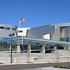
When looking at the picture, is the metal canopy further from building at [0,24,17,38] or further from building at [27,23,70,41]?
building at [0,24,17,38]

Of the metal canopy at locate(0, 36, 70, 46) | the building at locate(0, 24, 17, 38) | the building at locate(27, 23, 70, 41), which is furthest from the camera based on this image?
the building at locate(0, 24, 17, 38)

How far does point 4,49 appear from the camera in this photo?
7562 centimetres

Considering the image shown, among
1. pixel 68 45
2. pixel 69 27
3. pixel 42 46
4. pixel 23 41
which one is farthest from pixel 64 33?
pixel 23 41

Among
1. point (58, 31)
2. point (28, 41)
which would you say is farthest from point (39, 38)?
point (58, 31)

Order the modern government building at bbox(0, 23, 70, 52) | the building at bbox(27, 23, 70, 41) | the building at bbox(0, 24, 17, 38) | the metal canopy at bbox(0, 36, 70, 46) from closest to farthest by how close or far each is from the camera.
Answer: the metal canopy at bbox(0, 36, 70, 46) < the modern government building at bbox(0, 23, 70, 52) < the building at bbox(27, 23, 70, 41) < the building at bbox(0, 24, 17, 38)

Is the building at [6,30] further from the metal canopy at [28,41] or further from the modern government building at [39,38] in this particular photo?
the metal canopy at [28,41]

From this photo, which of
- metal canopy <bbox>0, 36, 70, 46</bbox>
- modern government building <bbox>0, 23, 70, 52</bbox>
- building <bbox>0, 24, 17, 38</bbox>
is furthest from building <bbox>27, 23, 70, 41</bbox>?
building <bbox>0, 24, 17, 38</bbox>

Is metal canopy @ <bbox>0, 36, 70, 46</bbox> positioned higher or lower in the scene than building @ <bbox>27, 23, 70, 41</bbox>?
lower

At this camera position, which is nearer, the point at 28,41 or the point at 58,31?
the point at 28,41

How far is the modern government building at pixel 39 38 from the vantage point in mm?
76812

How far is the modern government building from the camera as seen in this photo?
7681cm

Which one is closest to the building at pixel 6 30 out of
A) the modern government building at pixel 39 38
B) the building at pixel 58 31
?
the modern government building at pixel 39 38

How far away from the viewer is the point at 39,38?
8412 cm

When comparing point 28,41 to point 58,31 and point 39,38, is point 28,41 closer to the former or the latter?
point 39,38
